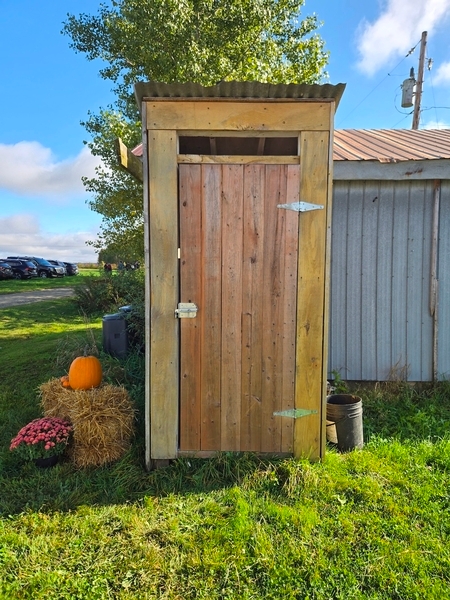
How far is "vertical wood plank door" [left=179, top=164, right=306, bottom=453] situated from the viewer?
9.23ft

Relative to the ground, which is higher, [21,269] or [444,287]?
[21,269]

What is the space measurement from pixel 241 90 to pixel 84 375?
2639mm

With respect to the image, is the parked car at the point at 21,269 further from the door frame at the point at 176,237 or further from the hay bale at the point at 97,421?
the door frame at the point at 176,237

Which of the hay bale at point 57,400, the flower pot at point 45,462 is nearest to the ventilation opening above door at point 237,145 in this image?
the hay bale at point 57,400

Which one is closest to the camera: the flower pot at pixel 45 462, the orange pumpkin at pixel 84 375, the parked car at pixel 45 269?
the flower pot at pixel 45 462

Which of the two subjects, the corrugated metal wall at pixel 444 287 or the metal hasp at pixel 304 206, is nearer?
the metal hasp at pixel 304 206

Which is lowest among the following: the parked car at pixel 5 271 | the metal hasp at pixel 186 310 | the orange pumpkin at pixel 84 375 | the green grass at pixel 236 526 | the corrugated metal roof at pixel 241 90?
the green grass at pixel 236 526

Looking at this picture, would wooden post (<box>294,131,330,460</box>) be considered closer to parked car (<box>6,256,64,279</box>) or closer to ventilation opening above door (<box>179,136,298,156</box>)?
ventilation opening above door (<box>179,136,298,156</box>)

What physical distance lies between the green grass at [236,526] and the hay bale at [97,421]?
0.11 metres

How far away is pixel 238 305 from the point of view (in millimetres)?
2908

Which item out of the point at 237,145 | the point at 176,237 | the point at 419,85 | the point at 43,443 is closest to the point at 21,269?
the point at 419,85

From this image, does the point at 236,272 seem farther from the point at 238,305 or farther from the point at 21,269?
the point at 21,269

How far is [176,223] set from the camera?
2.80m

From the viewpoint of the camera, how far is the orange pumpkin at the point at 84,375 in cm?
347
